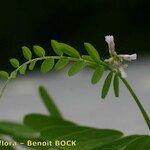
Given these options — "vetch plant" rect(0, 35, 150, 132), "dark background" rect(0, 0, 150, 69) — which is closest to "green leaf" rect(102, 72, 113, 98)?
"vetch plant" rect(0, 35, 150, 132)

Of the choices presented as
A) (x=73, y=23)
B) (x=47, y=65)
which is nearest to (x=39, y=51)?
(x=47, y=65)

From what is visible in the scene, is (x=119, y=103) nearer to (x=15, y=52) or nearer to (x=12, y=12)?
(x=15, y=52)

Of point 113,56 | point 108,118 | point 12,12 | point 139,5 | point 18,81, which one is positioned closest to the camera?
point 113,56

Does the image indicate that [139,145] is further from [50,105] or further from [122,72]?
[50,105]

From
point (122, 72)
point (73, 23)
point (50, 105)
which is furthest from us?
point (73, 23)

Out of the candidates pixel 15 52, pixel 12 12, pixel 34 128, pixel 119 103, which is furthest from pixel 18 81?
pixel 34 128

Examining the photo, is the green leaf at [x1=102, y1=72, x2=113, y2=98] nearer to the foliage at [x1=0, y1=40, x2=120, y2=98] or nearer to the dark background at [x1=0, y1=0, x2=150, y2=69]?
the foliage at [x1=0, y1=40, x2=120, y2=98]
